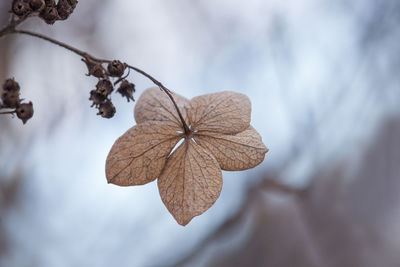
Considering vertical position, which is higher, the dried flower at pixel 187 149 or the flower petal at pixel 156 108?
the flower petal at pixel 156 108

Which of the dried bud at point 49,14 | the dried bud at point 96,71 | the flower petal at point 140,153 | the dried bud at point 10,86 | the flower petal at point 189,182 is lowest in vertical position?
the flower petal at point 189,182

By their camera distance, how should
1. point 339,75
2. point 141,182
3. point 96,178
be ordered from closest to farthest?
1. point 141,182
2. point 96,178
3. point 339,75

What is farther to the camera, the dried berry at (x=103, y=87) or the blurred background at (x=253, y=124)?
the blurred background at (x=253, y=124)

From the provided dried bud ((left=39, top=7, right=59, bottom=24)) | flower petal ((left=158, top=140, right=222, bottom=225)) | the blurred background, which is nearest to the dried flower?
flower petal ((left=158, top=140, right=222, bottom=225))

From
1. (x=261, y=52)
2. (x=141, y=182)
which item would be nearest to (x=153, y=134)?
(x=141, y=182)

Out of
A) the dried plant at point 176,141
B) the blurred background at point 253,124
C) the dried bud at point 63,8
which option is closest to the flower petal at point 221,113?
the dried plant at point 176,141

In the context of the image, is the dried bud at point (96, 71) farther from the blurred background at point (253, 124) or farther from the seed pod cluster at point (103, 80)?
the blurred background at point (253, 124)

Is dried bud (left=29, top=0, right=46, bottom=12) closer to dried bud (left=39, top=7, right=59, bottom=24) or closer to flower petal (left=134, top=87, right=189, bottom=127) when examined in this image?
dried bud (left=39, top=7, right=59, bottom=24)

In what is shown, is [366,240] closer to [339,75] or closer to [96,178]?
[339,75]
